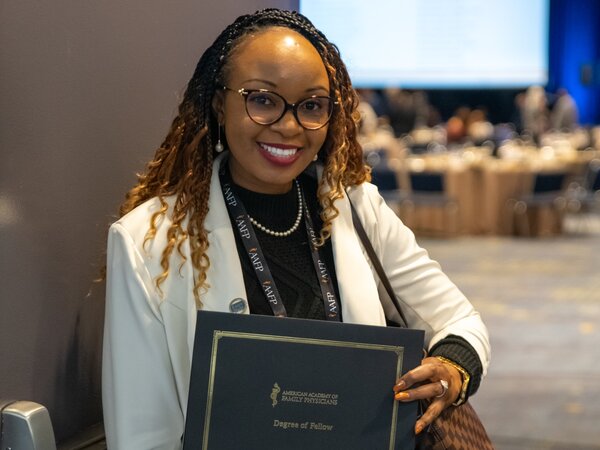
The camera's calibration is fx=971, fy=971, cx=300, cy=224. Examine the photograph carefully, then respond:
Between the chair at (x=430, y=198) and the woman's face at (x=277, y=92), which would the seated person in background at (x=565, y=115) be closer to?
the chair at (x=430, y=198)

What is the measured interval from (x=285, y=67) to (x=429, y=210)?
10072mm

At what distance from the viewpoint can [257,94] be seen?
69.4 inches

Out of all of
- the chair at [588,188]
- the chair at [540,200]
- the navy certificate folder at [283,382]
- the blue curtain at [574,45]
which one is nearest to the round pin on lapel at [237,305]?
the navy certificate folder at [283,382]

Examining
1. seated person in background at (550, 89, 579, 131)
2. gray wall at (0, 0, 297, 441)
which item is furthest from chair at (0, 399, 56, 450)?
seated person in background at (550, 89, 579, 131)

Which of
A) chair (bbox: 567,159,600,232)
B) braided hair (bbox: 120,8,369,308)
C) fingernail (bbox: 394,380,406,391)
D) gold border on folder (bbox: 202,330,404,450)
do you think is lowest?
chair (bbox: 567,159,600,232)

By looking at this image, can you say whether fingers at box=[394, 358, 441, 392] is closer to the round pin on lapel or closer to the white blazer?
the white blazer

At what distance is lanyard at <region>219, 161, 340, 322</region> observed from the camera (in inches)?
69.9

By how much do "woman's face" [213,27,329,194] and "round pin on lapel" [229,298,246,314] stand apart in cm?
24

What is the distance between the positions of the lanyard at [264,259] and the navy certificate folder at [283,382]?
0.18 meters

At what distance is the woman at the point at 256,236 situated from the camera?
168cm

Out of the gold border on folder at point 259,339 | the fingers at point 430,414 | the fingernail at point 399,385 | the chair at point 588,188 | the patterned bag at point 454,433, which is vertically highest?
the gold border on folder at point 259,339

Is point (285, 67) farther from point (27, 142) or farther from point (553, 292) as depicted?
point (553, 292)

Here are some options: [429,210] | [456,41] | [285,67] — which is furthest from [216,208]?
[456,41]

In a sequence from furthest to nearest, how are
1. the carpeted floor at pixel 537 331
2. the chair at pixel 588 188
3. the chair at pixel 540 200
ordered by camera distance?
the chair at pixel 588 188 < the chair at pixel 540 200 < the carpeted floor at pixel 537 331
